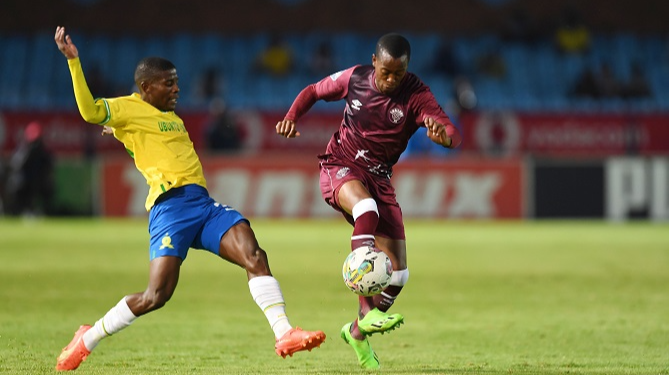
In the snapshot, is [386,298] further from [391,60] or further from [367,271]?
[391,60]

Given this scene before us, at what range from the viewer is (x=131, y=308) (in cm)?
684

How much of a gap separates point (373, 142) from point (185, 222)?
1563 millimetres

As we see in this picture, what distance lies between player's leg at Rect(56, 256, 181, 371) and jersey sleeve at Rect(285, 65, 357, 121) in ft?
5.28

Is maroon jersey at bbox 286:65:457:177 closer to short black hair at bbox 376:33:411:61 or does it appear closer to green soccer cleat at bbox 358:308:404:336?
short black hair at bbox 376:33:411:61

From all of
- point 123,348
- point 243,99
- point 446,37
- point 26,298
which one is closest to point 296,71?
point 243,99

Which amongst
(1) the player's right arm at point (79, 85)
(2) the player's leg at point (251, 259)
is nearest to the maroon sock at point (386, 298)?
(2) the player's leg at point (251, 259)

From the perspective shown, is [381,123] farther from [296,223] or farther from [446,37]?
[446,37]

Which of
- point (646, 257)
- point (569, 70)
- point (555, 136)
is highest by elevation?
point (569, 70)

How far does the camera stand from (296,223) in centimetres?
2309

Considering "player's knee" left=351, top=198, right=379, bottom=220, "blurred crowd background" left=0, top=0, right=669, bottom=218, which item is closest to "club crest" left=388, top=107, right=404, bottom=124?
"player's knee" left=351, top=198, right=379, bottom=220

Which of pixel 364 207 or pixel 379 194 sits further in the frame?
pixel 379 194

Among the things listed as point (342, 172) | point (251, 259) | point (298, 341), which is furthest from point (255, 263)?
point (342, 172)

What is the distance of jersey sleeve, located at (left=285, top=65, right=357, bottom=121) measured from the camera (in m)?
7.85

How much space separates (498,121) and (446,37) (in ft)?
17.9
